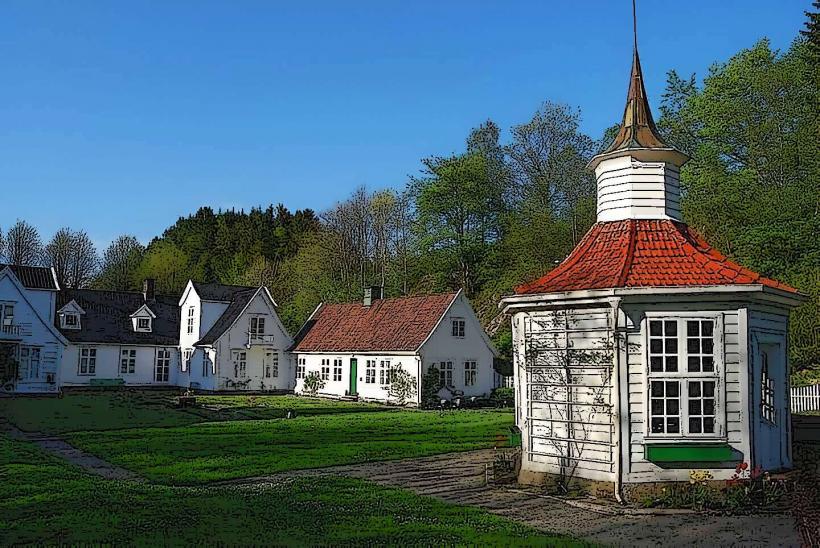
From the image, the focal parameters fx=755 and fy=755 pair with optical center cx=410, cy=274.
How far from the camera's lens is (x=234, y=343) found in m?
45.3

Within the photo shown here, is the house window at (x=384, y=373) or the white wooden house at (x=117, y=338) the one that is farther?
the white wooden house at (x=117, y=338)

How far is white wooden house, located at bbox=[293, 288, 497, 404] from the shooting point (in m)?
37.4

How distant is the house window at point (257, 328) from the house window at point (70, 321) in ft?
34.7

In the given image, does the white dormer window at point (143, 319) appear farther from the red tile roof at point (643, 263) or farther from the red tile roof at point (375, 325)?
the red tile roof at point (643, 263)

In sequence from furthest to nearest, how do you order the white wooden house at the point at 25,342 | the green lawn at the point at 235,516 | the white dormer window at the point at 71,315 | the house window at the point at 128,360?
1. the house window at the point at 128,360
2. the white dormer window at the point at 71,315
3. the white wooden house at the point at 25,342
4. the green lawn at the point at 235,516

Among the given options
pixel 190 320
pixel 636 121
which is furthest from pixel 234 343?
pixel 636 121

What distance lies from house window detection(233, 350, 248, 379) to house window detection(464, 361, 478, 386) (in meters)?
14.5

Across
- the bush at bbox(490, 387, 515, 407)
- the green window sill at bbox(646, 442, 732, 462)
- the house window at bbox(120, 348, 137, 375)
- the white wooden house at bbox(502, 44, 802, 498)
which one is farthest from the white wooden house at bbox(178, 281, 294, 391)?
the green window sill at bbox(646, 442, 732, 462)

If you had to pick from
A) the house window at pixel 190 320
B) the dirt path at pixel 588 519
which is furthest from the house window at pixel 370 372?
the dirt path at pixel 588 519

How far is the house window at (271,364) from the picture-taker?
4625 centimetres

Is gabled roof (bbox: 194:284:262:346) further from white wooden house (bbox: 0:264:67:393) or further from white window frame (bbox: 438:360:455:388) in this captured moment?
white window frame (bbox: 438:360:455:388)

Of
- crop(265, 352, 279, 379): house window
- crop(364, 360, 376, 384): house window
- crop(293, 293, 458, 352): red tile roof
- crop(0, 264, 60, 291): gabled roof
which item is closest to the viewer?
crop(293, 293, 458, 352): red tile roof

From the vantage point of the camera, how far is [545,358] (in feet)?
48.5

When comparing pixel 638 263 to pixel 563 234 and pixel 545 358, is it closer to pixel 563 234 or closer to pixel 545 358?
pixel 545 358
